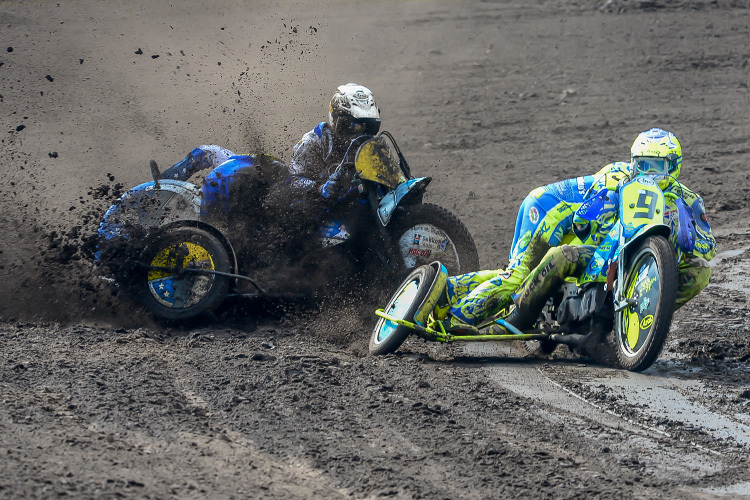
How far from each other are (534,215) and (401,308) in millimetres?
1185

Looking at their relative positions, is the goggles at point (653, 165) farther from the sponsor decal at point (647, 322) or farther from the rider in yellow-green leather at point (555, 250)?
the sponsor decal at point (647, 322)

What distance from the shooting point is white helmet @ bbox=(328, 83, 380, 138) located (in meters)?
8.55

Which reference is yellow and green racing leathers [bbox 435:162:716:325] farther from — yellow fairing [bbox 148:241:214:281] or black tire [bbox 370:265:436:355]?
yellow fairing [bbox 148:241:214:281]

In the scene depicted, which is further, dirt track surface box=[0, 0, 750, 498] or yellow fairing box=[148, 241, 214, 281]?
yellow fairing box=[148, 241, 214, 281]

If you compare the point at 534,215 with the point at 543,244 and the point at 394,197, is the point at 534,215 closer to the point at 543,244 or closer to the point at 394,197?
the point at 543,244

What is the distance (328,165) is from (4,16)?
1059cm

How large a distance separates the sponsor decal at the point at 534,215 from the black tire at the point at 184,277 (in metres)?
2.41

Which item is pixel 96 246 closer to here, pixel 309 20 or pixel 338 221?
pixel 338 221

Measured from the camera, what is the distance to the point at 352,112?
8531mm

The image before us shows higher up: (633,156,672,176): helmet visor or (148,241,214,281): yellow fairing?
(633,156,672,176): helmet visor

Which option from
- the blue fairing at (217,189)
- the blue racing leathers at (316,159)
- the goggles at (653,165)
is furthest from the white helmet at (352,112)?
the goggles at (653,165)

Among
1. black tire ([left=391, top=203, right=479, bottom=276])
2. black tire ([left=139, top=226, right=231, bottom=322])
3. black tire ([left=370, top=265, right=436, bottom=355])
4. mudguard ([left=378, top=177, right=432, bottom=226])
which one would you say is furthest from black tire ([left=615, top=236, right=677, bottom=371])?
black tire ([left=139, top=226, right=231, bottom=322])

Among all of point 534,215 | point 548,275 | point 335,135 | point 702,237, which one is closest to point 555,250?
point 548,275

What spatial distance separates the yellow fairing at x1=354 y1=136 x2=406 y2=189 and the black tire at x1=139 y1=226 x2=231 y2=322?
1328mm
